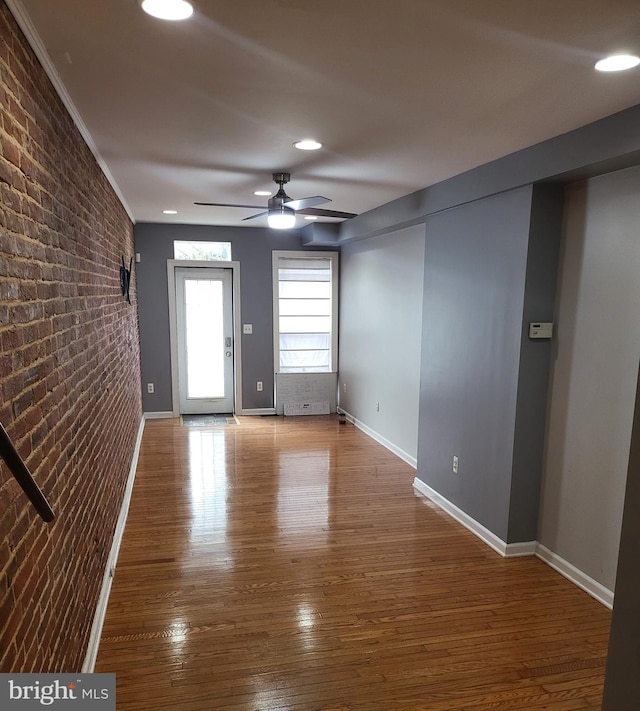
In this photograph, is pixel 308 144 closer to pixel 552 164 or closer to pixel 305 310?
pixel 552 164

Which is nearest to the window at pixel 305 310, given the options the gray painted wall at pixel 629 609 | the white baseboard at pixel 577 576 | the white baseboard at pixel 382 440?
the white baseboard at pixel 382 440

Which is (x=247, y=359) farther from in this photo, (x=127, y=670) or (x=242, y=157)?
(x=127, y=670)

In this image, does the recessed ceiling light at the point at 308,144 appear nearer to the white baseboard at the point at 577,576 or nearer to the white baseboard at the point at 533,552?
the white baseboard at the point at 533,552

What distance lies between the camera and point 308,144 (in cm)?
275

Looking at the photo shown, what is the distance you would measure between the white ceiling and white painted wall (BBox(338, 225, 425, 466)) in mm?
1780

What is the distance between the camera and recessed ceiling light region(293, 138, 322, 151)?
2689 mm

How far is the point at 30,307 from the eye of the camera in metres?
1.52

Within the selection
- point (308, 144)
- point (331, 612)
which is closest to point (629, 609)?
point (331, 612)

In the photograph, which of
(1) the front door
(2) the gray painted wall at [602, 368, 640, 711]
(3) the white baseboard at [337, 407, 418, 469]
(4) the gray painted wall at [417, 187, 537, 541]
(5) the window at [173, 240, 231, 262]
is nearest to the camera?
(2) the gray painted wall at [602, 368, 640, 711]

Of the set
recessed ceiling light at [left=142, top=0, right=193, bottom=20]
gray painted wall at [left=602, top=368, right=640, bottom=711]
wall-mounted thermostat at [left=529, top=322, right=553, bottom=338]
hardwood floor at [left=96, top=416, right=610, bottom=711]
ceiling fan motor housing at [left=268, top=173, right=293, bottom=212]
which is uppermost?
recessed ceiling light at [left=142, top=0, right=193, bottom=20]

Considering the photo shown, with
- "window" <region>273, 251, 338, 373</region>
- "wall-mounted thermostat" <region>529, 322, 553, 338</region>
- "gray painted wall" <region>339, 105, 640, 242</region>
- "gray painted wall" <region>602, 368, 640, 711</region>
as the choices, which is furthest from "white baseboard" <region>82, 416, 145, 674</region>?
"gray painted wall" <region>339, 105, 640, 242</region>

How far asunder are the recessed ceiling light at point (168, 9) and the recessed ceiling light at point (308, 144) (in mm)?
1257

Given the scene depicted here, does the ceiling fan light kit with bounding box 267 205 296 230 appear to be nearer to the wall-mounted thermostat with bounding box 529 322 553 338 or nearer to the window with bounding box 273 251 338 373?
the wall-mounted thermostat with bounding box 529 322 553 338

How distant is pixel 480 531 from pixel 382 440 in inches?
84.7
